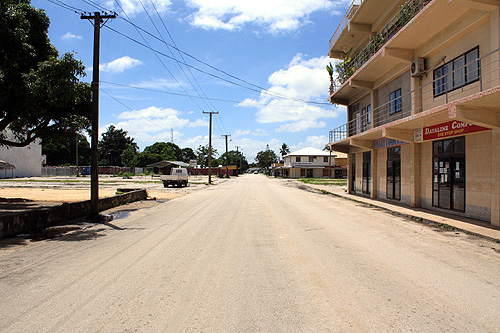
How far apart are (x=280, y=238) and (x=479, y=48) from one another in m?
10.3

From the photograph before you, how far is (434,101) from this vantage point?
13.8 metres

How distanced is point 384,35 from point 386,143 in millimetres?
6286

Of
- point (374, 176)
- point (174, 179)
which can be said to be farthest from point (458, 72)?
point (174, 179)

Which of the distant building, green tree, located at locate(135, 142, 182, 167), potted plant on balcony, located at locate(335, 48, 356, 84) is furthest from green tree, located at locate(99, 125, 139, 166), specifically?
potted plant on balcony, located at locate(335, 48, 356, 84)

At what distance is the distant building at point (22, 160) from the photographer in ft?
169

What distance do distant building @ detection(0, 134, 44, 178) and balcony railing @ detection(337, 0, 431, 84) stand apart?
5289 cm

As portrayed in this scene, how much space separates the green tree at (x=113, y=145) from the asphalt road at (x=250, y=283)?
104310 mm

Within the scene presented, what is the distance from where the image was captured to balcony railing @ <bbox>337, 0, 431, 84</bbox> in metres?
13.8

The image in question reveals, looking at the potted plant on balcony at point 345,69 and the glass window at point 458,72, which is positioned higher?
the potted plant on balcony at point 345,69

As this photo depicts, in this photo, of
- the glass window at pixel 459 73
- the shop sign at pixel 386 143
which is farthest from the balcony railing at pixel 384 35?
the shop sign at pixel 386 143

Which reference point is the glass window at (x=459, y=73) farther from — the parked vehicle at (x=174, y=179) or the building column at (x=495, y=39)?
the parked vehicle at (x=174, y=179)

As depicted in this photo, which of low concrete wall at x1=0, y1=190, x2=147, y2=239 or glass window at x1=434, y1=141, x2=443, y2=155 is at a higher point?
glass window at x1=434, y1=141, x2=443, y2=155

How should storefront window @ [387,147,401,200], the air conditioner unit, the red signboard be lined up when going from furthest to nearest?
storefront window @ [387,147,401,200]
the air conditioner unit
the red signboard

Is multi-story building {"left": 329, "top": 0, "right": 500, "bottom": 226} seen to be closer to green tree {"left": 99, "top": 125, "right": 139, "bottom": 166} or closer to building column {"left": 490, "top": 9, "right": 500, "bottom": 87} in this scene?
building column {"left": 490, "top": 9, "right": 500, "bottom": 87}
